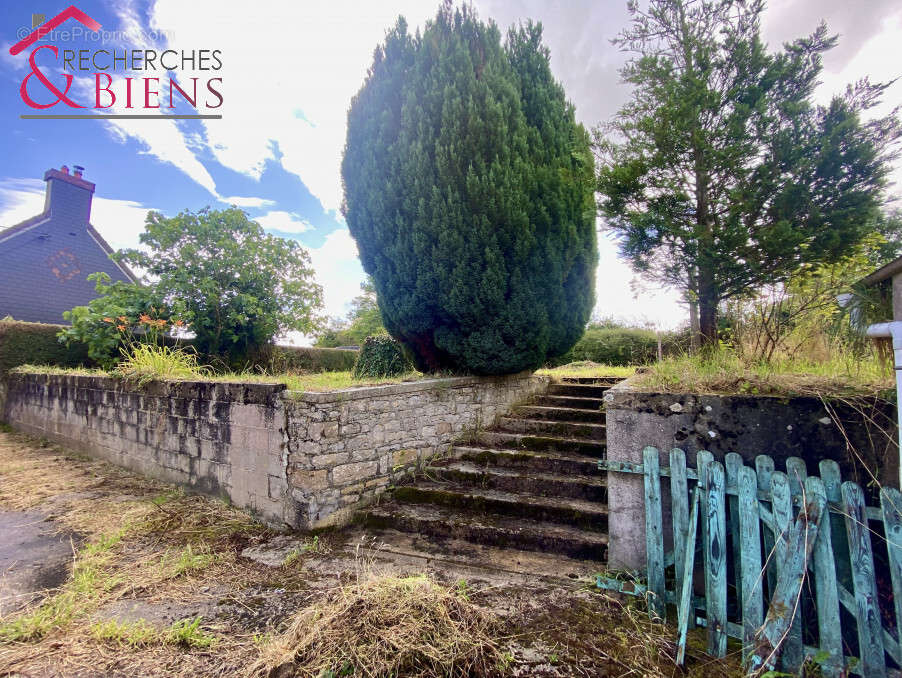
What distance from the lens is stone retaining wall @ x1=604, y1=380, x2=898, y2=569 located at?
223cm

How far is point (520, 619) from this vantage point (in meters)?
→ 2.42

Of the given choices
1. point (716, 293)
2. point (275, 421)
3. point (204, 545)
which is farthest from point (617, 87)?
point (204, 545)

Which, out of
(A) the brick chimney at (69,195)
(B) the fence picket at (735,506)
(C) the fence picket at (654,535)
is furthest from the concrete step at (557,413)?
(A) the brick chimney at (69,195)

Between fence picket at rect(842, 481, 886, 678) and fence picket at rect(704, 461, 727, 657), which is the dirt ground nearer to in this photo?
fence picket at rect(704, 461, 727, 657)

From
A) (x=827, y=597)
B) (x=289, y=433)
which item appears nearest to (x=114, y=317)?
(x=289, y=433)

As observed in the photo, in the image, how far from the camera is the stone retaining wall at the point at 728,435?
2.23 meters

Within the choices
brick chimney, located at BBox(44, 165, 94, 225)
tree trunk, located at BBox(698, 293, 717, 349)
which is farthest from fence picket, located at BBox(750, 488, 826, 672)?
brick chimney, located at BBox(44, 165, 94, 225)

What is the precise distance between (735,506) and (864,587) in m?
0.59

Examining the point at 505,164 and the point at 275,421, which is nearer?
the point at 275,421

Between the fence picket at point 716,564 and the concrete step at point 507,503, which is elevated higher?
the fence picket at point 716,564

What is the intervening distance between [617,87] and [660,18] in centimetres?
70

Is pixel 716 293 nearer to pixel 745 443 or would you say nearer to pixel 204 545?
pixel 745 443

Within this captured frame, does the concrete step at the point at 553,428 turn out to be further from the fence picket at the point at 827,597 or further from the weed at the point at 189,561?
the weed at the point at 189,561

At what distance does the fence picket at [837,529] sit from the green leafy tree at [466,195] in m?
3.39
